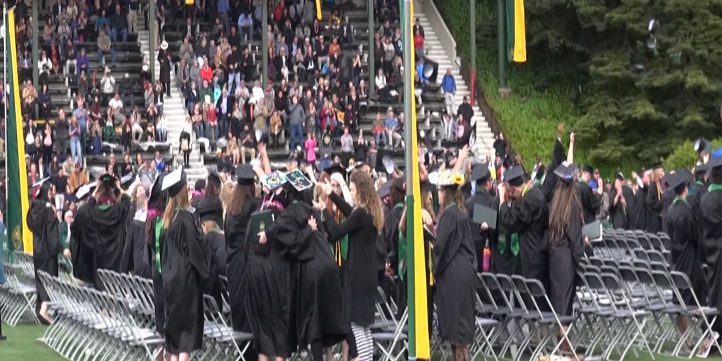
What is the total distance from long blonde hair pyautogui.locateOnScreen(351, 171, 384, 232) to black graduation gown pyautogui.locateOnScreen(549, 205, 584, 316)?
2.19 metres

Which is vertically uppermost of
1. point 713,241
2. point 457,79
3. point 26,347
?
point 457,79

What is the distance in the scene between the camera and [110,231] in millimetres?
18953

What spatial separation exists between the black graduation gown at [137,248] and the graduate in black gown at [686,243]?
5520 millimetres

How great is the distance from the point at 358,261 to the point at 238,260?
1091 millimetres

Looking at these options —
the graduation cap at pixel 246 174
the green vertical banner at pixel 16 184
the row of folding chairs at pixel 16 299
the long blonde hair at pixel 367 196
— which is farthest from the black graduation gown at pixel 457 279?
the row of folding chairs at pixel 16 299

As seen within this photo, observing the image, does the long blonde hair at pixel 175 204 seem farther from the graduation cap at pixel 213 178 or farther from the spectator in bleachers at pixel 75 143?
the spectator in bleachers at pixel 75 143

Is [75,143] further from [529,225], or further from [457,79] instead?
[529,225]

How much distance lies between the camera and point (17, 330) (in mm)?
19500

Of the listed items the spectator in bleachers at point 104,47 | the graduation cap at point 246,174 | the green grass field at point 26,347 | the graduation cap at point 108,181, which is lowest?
the green grass field at point 26,347

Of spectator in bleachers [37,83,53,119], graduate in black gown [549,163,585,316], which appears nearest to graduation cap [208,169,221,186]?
graduate in black gown [549,163,585,316]

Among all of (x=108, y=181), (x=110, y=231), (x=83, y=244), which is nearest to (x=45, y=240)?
(x=83, y=244)

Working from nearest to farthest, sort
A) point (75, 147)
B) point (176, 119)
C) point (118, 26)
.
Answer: point (75, 147) → point (176, 119) → point (118, 26)

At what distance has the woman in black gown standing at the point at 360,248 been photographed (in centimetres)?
1456

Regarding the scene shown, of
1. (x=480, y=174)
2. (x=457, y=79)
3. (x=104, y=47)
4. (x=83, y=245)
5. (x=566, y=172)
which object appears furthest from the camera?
(x=457, y=79)
